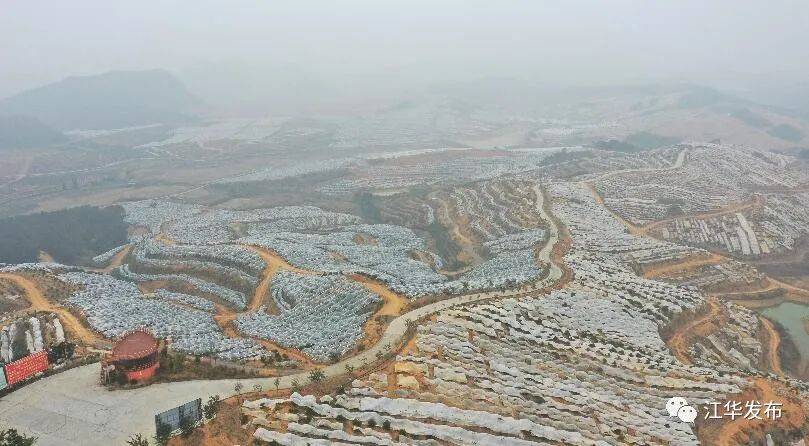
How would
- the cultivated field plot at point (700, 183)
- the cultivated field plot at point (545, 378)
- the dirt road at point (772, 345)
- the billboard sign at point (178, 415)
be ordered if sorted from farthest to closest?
the cultivated field plot at point (700, 183) → the dirt road at point (772, 345) → the cultivated field plot at point (545, 378) → the billboard sign at point (178, 415)

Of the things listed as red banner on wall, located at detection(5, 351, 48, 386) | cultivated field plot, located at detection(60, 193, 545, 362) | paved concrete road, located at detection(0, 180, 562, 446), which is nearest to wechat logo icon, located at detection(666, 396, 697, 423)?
paved concrete road, located at detection(0, 180, 562, 446)

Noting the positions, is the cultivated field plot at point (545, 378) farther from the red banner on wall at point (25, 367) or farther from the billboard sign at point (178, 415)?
the red banner on wall at point (25, 367)

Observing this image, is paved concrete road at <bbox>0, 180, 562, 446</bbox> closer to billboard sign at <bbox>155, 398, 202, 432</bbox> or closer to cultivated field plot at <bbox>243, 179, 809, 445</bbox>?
billboard sign at <bbox>155, 398, 202, 432</bbox>

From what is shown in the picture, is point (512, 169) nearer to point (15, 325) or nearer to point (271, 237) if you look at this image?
point (271, 237)

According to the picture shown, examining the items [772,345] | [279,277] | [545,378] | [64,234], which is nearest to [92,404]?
[545,378]

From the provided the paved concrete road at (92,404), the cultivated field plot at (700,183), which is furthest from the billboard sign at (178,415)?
the cultivated field plot at (700,183)
